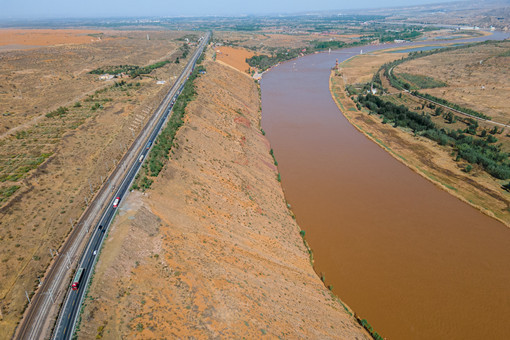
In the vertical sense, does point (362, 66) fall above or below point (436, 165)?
above

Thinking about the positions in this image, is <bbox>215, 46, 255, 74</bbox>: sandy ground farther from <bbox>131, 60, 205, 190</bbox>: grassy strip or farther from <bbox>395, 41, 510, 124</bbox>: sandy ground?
<bbox>131, 60, 205, 190</bbox>: grassy strip

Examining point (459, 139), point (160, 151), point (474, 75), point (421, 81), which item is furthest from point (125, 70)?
point (474, 75)

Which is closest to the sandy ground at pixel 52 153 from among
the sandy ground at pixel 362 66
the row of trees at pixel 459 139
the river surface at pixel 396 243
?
the river surface at pixel 396 243

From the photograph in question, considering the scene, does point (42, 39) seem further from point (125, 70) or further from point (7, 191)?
point (7, 191)

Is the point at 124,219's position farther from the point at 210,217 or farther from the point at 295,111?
the point at 295,111

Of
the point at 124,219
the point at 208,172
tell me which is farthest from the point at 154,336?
the point at 208,172

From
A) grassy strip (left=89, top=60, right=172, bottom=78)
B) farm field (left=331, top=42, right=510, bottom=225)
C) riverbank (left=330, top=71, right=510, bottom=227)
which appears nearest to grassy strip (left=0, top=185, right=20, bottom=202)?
riverbank (left=330, top=71, right=510, bottom=227)
